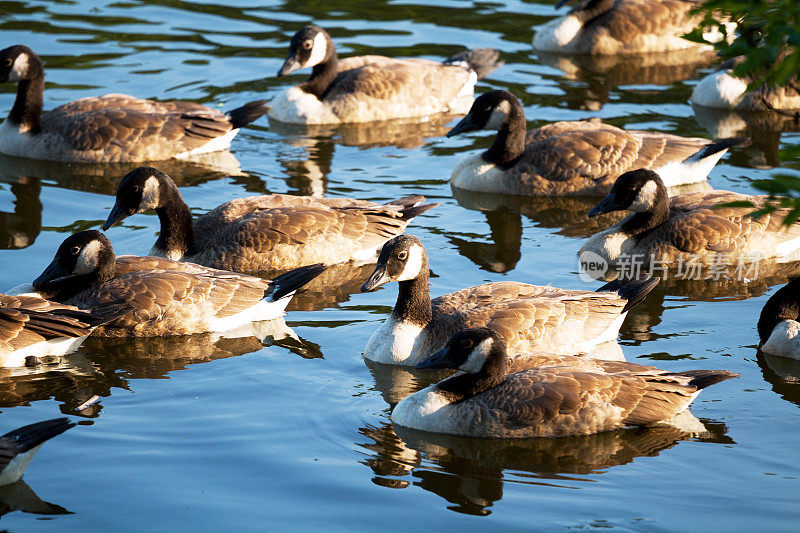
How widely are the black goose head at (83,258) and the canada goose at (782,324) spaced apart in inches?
264

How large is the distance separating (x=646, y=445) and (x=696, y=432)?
0.52m

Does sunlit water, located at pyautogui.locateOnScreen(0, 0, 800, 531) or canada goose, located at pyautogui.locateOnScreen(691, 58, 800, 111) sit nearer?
sunlit water, located at pyautogui.locateOnScreen(0, 0, 800, 531)

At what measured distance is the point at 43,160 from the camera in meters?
17.2

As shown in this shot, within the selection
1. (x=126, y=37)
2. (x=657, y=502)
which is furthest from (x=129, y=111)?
(x=657, y=502)

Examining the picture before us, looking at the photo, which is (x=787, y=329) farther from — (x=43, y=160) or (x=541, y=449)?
(x=43, y=160)

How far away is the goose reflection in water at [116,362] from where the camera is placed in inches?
398

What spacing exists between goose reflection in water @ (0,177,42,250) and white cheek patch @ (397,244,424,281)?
5714 millimetres

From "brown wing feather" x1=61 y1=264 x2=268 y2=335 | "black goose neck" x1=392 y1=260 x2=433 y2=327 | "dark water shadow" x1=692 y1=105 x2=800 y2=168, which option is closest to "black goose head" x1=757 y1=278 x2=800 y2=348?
"black goose neck" x1=392 y1=260 x2=433 y2=327

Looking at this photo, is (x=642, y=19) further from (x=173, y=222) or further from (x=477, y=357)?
(x=477, y=357)

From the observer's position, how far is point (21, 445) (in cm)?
823

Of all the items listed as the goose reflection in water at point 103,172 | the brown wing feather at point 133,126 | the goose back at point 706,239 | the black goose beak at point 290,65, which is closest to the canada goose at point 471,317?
the goose back at point 706,239

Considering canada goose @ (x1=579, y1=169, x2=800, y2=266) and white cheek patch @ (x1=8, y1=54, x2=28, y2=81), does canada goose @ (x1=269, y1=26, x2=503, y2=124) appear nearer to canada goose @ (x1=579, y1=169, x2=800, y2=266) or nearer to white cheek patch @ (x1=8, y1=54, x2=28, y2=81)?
white cheek patch @ (x1=8, y1=54, x2=28, y2=81)

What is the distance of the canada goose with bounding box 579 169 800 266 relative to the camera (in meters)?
13.2

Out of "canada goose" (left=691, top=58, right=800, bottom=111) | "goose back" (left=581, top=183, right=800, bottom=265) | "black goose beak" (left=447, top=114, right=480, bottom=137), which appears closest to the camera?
"goose back" (left=581, top=183, right=800, bottom=265)
